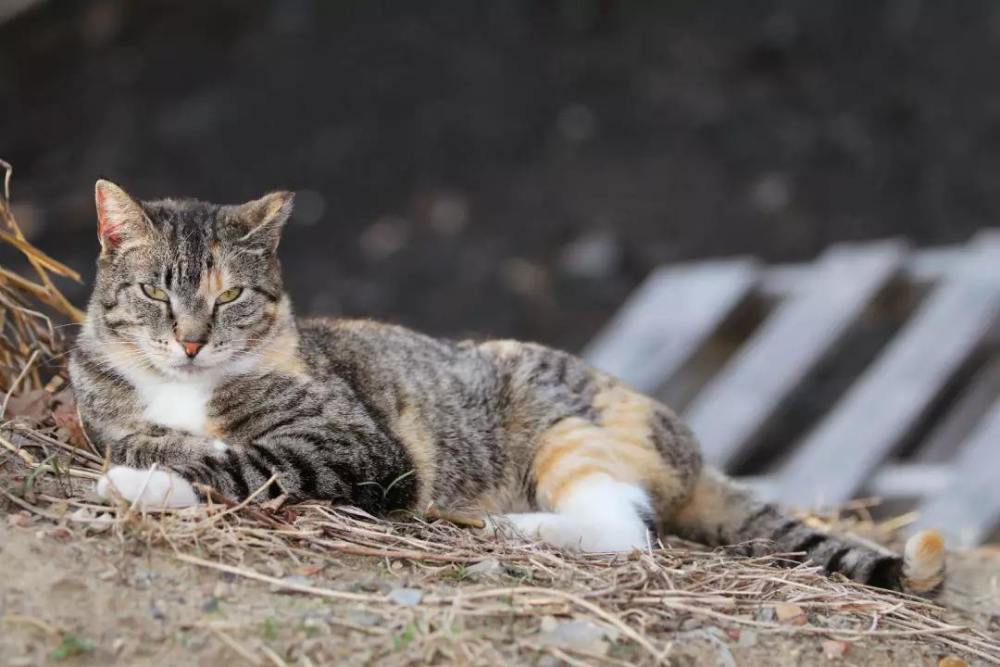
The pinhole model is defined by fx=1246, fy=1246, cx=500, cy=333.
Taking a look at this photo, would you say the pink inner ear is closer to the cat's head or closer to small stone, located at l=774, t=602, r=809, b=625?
the cat's head

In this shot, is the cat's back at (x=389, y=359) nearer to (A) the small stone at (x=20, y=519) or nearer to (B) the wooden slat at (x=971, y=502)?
(A) the small stone at (x=20, y=519)

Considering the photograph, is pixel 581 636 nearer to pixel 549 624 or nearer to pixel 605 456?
pixel 549 624

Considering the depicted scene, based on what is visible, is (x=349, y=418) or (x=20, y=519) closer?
(x=20, y=519)

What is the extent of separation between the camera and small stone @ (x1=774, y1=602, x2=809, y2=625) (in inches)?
119

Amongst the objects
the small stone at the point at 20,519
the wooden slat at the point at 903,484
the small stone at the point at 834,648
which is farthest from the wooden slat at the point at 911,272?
the small stone at the point at 20,519

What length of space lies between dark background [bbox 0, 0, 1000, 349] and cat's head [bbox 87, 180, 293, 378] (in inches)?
151

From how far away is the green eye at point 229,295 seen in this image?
3.32 metres

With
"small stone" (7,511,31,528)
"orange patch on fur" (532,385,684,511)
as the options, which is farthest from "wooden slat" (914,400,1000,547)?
"small stone" (7,511,31,528)

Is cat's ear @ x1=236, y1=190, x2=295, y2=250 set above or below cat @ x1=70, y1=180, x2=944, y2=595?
above

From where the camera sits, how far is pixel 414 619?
270 cm

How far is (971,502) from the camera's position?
195 inches

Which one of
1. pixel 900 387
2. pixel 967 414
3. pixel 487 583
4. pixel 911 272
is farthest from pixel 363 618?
pixel 967 414

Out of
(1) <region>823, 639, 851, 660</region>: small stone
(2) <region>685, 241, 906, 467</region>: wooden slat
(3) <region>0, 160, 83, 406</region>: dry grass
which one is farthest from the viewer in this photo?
(2) <region>685, 241, 906, 467</region>: wooden slat

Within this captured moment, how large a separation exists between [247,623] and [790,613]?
1.31 m
